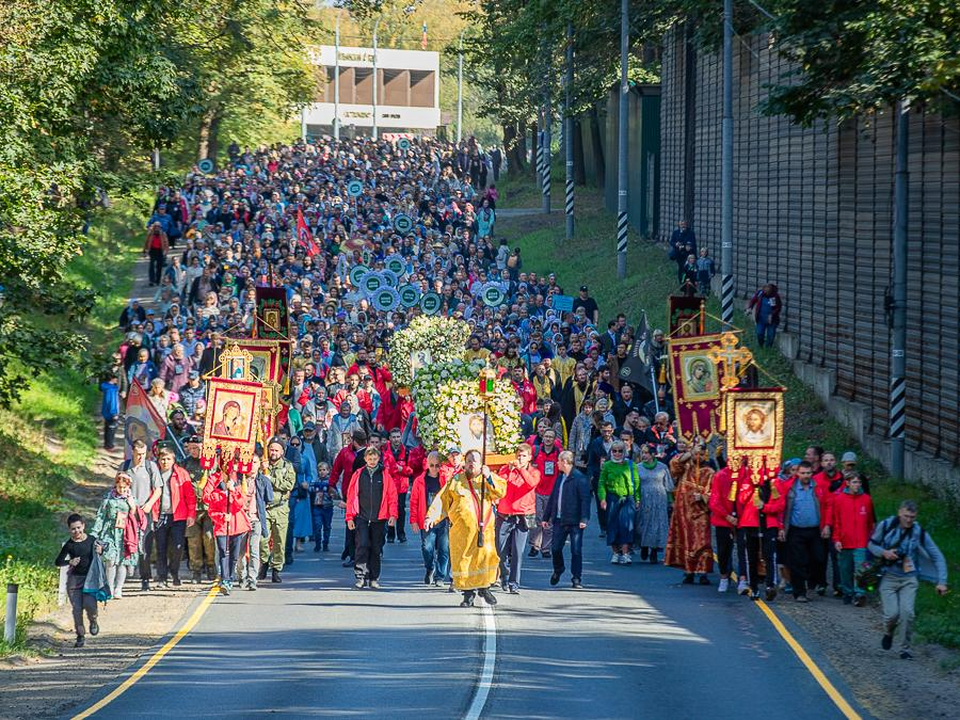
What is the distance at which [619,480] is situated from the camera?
22.5 meters

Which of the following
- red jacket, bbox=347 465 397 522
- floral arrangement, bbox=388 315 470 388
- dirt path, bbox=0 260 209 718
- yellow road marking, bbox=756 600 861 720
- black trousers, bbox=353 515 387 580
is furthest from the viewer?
floral arrangement, bbox=388 315 470 388

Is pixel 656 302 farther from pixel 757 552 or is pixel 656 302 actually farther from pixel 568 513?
pixel 757 552

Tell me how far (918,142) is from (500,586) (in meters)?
10.3

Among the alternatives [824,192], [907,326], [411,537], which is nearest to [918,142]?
[907,326]

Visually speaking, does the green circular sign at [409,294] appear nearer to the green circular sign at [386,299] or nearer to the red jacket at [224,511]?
the green circular sign at [386,299]

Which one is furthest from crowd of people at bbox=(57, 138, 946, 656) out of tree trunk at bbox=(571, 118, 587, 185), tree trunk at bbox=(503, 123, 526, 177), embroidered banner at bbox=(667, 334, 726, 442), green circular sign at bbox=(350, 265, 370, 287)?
tree trunk at bbox=(503, 123, 526, 177)

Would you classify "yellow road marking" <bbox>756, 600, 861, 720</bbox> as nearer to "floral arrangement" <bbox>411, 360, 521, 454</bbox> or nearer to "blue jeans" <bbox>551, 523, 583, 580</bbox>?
"blue jeans" <bbox>551, 523, 583, 580</bbox>

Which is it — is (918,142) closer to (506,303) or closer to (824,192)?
(824,192)

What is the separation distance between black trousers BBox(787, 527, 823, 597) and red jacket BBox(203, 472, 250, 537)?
6.59 meters

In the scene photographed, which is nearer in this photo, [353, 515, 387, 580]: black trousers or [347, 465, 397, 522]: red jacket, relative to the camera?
[353, 515, 387, 580]: black trousers

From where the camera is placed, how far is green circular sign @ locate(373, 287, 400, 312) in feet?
125

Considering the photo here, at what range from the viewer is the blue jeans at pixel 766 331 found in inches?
1335

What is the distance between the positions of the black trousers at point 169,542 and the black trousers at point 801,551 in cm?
750

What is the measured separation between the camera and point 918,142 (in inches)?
1022
